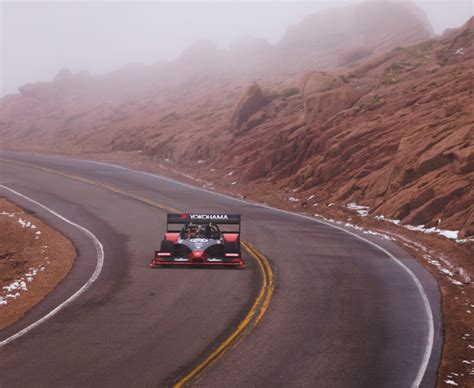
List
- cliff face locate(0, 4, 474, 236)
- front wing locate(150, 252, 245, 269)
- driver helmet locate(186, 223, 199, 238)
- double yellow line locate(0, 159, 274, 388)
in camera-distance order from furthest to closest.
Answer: cliff face locate(0, 4, 474, 236)
driver helmet locate(186, 223, 199, 238)
front wing locate(150, 252, 245, 269)
double yellow line locate(0, 159, 274, 388)

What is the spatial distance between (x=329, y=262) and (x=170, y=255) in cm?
571

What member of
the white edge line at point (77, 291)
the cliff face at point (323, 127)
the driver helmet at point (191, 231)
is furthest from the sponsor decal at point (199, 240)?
the cliff face at point (323, 127)

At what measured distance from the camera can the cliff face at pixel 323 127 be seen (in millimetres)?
32594

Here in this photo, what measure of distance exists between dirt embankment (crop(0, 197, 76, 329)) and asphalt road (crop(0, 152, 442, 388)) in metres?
0.56

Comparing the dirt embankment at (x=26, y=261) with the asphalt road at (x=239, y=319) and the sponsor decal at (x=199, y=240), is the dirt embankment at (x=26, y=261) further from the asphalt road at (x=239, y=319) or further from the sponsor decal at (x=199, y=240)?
the sponsor decal at (x=199, y=240)

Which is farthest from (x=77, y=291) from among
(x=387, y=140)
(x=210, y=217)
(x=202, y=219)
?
(x=387, y=140)

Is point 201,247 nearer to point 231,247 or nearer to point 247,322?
point 231,247

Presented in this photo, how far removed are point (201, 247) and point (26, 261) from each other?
7188mm

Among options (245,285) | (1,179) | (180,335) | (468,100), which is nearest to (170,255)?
(245,285)

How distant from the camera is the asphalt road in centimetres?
1236

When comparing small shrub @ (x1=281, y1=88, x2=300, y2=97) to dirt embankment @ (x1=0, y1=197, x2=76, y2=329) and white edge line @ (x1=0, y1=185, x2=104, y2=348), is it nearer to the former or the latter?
white edge line @ (x1=0, y1=185, x2=104, y2=348)

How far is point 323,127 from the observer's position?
47062mm

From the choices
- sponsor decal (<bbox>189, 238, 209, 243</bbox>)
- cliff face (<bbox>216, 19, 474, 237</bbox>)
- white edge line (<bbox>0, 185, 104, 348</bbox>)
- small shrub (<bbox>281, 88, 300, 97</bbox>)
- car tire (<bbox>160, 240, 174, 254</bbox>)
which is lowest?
white edge line (<bbox>0, 185, 104, 348</bbox>)

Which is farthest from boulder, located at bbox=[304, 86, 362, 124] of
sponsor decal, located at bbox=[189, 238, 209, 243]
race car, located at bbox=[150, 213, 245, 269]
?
sponsor decal, located at bbox=[189, 238, 209, 243]
